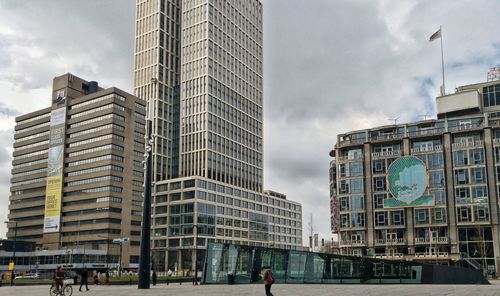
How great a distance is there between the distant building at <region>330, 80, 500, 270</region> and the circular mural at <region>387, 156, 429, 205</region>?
14.6 inches

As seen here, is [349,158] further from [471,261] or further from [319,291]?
[319,291]

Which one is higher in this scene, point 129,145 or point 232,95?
point 232,95

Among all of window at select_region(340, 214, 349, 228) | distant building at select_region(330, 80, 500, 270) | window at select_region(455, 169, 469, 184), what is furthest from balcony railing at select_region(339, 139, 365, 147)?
window at select_region(455, 169, 469, 184)

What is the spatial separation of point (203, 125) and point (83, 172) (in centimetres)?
3757

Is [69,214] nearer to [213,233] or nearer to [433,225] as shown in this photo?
[213,233]

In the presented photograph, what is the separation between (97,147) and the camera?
144 metres

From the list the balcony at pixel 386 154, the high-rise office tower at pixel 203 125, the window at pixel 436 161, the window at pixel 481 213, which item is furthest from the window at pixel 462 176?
Result: the high-rise office tower at pixel 203 125

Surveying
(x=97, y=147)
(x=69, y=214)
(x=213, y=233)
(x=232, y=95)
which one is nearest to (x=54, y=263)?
(x=69, y=214)

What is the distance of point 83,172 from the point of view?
145500 mm

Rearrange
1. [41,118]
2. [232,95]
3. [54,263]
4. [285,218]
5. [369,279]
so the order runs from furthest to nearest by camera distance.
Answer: [285,218]
[232,95]
[41,118]
[54,263]
[369,279]

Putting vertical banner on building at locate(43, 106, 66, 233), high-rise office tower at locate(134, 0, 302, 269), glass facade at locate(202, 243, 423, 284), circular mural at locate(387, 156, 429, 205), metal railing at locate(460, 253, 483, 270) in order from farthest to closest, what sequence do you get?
1. high-rise office tower at locate(134, 0, 302, 269)
2. vertical banner on building at locate(43, 106, 66, 233)
3. circular mural at locate(387, 156, 429, 205)
4. metal railing at locate(460, 253, 483, 270)
5. glass facade at locate(202, 243, 423, 284)

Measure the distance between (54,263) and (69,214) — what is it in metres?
13.5

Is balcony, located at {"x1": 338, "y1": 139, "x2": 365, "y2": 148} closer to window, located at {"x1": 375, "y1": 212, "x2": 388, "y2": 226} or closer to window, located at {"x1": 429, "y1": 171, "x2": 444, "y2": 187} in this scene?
window, located at {"x1": 375, "y1": 212, "x2": 388, "y2": 226}

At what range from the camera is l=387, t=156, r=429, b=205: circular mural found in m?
91.6
